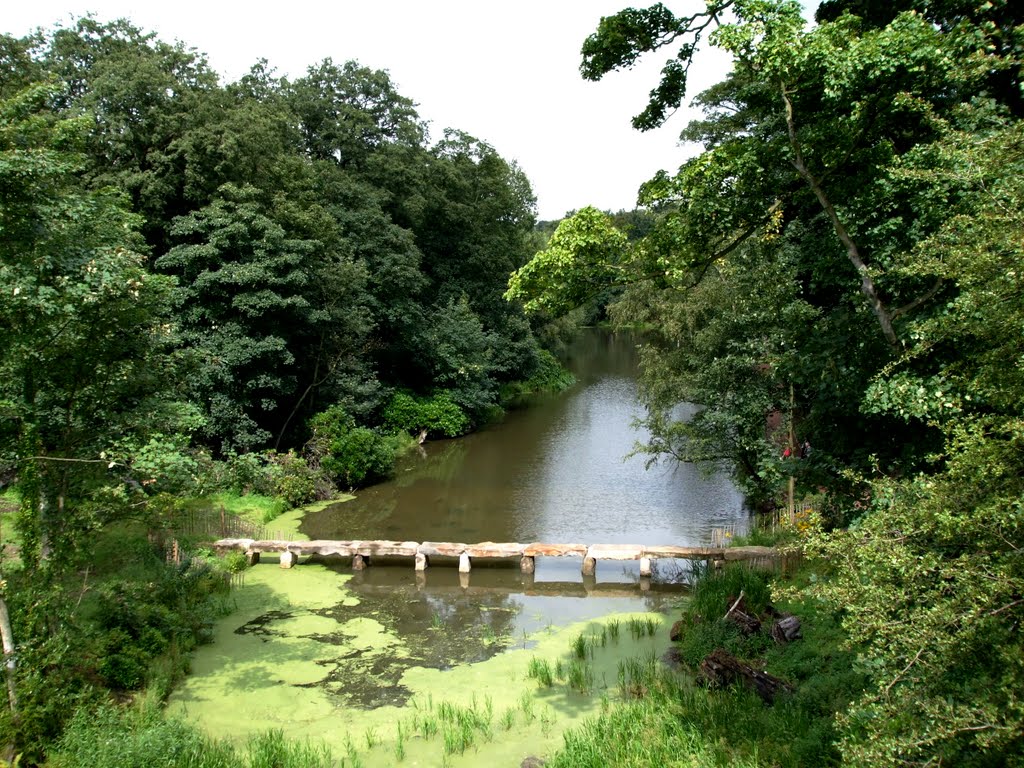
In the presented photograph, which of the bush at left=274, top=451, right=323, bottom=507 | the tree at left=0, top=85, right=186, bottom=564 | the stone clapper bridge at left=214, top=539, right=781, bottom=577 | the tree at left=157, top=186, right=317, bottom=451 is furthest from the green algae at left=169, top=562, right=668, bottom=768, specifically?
the tree at left=157, top=186, right=317, bottom=451

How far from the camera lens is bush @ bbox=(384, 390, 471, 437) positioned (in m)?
28.7

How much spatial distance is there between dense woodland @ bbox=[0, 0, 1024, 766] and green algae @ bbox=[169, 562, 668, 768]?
3.19ft

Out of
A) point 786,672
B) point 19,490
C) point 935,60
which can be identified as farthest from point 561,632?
point 935,60

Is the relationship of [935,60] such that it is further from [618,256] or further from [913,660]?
[913,660]

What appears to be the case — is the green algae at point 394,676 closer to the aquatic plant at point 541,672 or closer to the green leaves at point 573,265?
the aquatic plant at point 541,672

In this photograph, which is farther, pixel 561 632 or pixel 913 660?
pixel 561 632

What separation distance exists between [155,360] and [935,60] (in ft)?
32.8

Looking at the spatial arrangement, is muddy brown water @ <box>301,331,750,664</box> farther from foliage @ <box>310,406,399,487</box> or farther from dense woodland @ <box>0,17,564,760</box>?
dense woodland @ <box>0,17,564,760</box>

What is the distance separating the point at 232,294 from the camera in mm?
20891

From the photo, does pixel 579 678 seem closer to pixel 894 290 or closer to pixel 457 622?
pixel 457 622

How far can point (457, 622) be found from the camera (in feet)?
45.1

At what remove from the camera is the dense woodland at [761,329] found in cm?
479

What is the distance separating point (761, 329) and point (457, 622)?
859 centimetres

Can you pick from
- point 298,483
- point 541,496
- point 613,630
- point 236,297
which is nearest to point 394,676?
point 613,630
